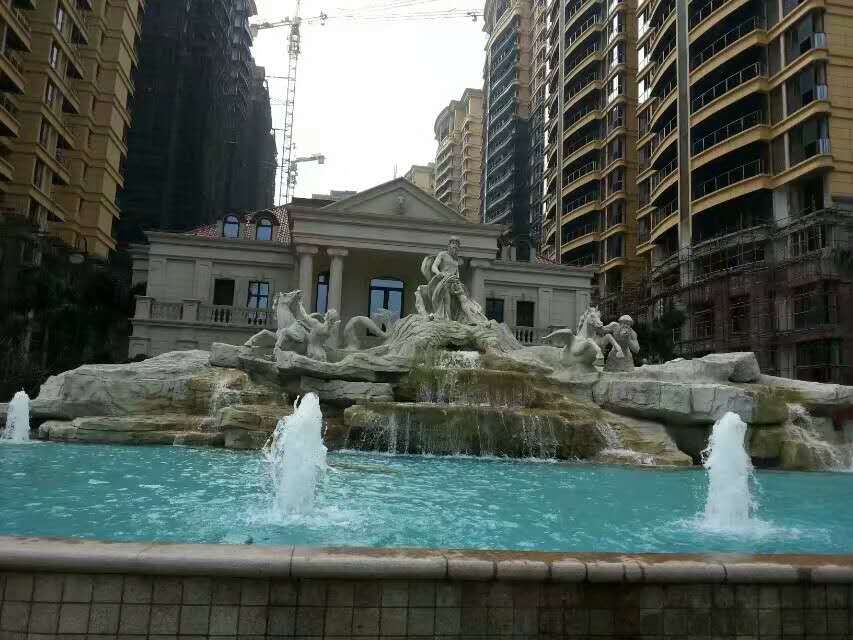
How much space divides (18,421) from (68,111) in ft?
122

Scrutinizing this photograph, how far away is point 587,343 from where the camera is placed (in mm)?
19500

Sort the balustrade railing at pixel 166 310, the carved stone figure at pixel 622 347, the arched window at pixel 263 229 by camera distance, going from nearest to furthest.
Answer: the carved stone figure at pixel 622 347 → the balustrade railing at pixel 166 310 → the arched window at pixel 263 229

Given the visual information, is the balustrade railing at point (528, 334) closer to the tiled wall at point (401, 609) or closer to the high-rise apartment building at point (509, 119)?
the high-rise apartment building at point (509, 119)

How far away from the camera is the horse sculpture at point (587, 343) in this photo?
19.5m

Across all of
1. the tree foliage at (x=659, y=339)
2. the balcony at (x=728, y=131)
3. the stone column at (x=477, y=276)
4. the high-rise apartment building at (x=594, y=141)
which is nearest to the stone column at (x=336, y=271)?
the stone column at (x=477, y=276)

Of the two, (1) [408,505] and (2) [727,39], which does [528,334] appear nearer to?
(2) [727,39]

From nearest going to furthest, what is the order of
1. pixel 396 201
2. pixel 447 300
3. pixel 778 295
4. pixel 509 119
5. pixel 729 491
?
1. pixel 729 491
2. pixel 447 300
3. pixel 778 295
4. pixel 396 201
5. pixel 509 119

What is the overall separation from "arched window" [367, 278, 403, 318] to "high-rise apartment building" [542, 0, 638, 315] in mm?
20135

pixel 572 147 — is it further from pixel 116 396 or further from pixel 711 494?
pixel 711 494

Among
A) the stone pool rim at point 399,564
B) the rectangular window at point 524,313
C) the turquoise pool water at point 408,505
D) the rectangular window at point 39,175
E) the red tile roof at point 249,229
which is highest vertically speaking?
the rectangular window at point 39,175

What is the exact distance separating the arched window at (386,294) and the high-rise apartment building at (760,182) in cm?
1771

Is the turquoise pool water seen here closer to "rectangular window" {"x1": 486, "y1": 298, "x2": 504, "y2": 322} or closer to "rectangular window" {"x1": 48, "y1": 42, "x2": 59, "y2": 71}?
"rectangular window" {"x1": 486, "y1": 298, "x2": 504, "y2": 322}

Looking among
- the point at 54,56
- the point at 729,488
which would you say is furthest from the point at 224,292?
the point at 729,488

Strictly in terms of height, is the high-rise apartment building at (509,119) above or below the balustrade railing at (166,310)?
above
